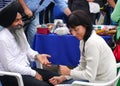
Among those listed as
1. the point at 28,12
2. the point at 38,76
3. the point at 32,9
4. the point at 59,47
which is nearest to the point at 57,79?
the point at 38,76

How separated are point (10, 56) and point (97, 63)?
737 mm

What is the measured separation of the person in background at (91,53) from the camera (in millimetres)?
2396

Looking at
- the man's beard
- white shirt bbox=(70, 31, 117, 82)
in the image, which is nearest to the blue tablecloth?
the man's beard

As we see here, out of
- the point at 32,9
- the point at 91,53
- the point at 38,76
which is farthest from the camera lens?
the point at 32,9

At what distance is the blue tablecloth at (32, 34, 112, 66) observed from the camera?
3.79 meters

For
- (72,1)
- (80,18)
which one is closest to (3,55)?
(80,18)

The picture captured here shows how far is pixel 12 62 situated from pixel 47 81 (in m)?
0.38

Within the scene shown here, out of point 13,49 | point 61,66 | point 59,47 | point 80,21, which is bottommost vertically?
point 59,47

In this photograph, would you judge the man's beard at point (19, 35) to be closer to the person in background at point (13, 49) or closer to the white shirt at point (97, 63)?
the person in background at point (13, 49)

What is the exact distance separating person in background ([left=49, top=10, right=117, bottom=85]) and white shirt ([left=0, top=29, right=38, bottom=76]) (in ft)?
1.57

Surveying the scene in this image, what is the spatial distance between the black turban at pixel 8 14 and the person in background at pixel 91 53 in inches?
20.0

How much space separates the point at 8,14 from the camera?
266 centimetres

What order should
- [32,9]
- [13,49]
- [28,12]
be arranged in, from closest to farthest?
[13,49]
[28,12]
[32,9]

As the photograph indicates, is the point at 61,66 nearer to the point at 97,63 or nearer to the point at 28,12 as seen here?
the point at 97,63
